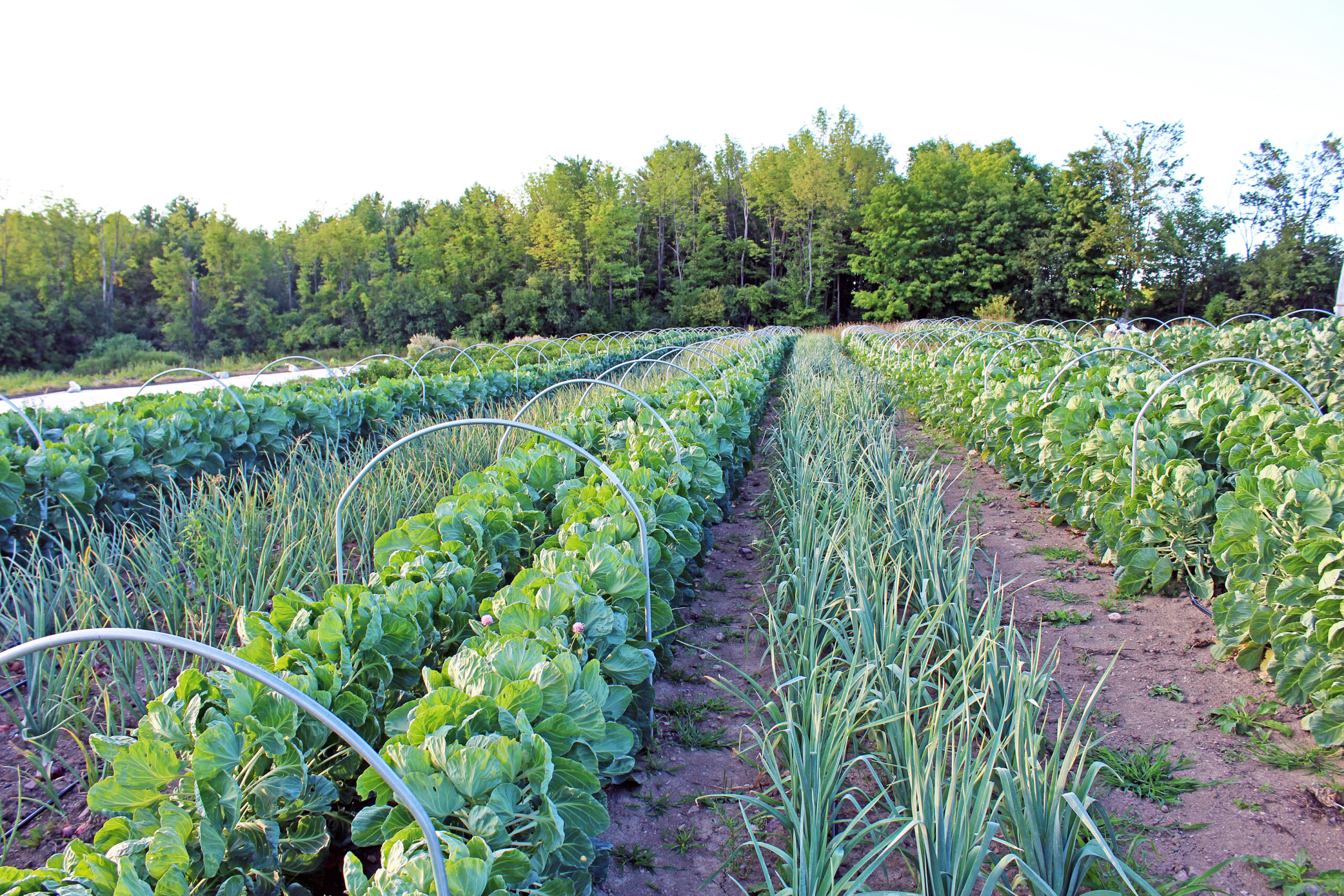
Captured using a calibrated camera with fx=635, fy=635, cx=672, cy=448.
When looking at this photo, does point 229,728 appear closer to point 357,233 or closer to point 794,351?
point 794,351

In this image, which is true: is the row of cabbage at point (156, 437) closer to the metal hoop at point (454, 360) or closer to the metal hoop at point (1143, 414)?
the metal hoop at point (454, 360)

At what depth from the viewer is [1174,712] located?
2367mm

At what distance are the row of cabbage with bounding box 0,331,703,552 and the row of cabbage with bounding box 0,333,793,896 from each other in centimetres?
227

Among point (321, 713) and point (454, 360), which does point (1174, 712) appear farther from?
point (454, 360)

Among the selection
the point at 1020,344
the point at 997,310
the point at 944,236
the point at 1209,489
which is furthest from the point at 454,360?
the point at 944,236

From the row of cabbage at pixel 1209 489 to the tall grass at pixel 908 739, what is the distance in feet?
2.32

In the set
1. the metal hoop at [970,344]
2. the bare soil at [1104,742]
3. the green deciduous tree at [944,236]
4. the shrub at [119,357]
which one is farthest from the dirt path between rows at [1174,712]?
the green deciduous tree at [944,236]

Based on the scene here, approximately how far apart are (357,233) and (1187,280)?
159 feet

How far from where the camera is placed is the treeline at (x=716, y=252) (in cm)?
3328

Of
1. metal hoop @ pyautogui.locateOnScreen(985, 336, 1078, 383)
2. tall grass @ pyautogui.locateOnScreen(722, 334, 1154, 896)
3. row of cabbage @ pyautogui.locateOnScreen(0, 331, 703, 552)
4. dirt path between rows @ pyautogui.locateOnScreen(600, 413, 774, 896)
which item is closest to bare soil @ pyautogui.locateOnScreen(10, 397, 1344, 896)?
dirt path between rows @ pyautogui.locateOnScreen(600, 413, 774, 896)

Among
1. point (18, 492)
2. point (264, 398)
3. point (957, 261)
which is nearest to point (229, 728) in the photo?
point (18, 492)

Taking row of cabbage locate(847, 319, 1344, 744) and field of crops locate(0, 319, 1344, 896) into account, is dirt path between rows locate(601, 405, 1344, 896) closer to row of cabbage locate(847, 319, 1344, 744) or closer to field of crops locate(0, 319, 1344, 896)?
field of crops locate(0, 319, 1344, 896)

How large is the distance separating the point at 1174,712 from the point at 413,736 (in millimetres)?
2668

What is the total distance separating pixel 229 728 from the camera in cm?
117
